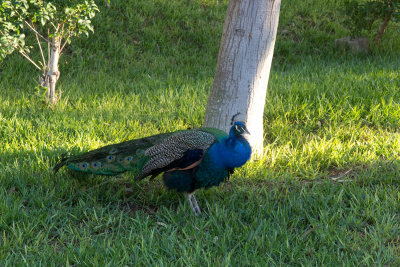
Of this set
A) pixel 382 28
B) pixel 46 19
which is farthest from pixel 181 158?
pixel 382 28

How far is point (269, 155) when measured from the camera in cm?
483

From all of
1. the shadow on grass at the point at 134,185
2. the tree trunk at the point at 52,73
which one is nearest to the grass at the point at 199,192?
the shadow on grass at the point at 134,185

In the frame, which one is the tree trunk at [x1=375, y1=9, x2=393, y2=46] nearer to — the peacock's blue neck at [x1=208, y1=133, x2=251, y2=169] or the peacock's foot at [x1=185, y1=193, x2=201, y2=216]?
the peacock's blue neck at [x1=208, y1=133, x2=251, y2=169]

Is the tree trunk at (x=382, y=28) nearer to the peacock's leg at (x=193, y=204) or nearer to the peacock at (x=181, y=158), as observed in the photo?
the peacock at (x=181, y=158)

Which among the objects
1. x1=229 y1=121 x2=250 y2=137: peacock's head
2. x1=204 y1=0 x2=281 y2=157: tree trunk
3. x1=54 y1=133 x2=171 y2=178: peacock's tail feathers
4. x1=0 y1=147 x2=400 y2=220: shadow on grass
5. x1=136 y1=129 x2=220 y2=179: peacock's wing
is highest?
x1=204 y1=0 x2=281 y2=157: tree trunk

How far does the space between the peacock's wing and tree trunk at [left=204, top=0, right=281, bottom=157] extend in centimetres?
89

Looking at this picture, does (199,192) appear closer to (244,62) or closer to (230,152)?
(230,152)

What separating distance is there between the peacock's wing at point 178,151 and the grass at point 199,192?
1.29ft

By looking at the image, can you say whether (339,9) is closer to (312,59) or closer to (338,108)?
(312,59)

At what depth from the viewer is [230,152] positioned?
3.57 meters

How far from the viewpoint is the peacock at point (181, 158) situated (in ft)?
11.8

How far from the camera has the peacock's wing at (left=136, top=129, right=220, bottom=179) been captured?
12.0 feet

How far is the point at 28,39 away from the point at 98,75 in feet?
6.18

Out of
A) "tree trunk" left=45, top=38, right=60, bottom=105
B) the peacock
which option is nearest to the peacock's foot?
Answer: the peacock
